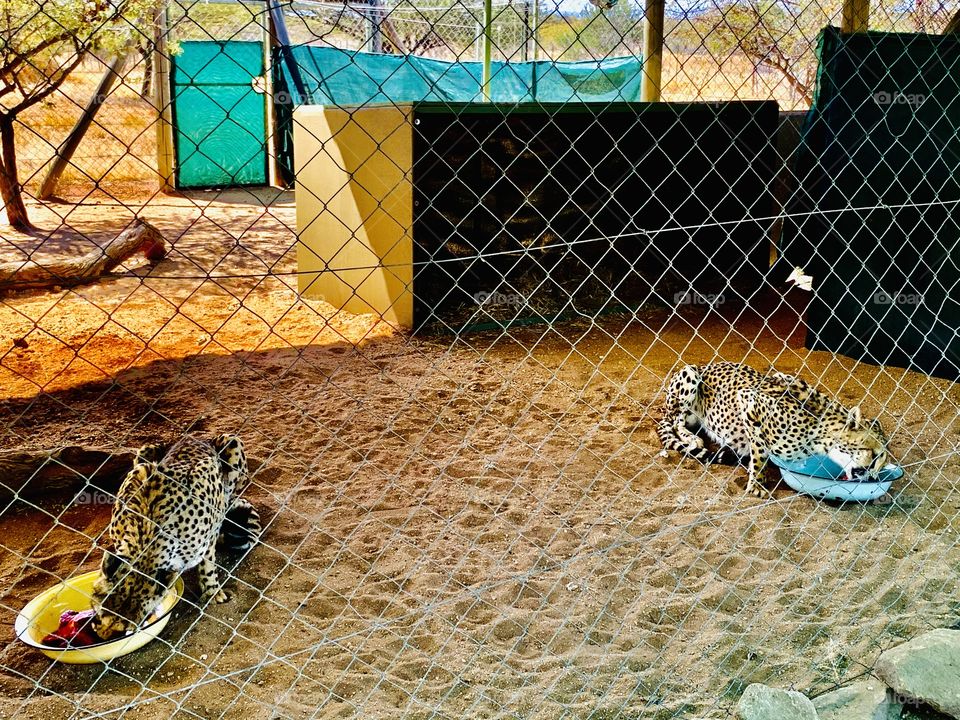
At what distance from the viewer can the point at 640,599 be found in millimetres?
3842

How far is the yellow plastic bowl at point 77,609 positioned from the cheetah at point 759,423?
2954 mm

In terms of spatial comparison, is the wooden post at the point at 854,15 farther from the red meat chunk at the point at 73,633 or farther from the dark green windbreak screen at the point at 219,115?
the dark green windbreak screen at the point at 219,115

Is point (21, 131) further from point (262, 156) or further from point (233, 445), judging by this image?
point (233, 445)

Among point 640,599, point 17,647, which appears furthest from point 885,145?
point 17,647

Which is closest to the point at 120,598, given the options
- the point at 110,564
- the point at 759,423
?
the point at 110,564

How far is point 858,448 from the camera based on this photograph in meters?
4.71

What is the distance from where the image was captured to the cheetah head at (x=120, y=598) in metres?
3.43

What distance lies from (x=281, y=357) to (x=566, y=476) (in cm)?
256

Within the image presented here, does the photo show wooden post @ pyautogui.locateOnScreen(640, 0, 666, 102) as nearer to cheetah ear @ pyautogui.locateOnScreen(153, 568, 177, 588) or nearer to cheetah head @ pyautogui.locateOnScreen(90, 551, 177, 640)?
cheetah ear @ pyautogui.locateOnScreen(153, 568, 177, 588)

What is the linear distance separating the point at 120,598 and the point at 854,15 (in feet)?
17.5

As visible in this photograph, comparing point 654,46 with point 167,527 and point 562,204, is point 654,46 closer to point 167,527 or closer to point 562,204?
point 562,204

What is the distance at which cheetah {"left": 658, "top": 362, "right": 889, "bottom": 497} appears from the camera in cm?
479

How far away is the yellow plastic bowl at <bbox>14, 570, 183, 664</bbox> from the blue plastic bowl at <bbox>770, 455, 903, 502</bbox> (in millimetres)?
2980

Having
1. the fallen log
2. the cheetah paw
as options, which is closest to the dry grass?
the fallen log
